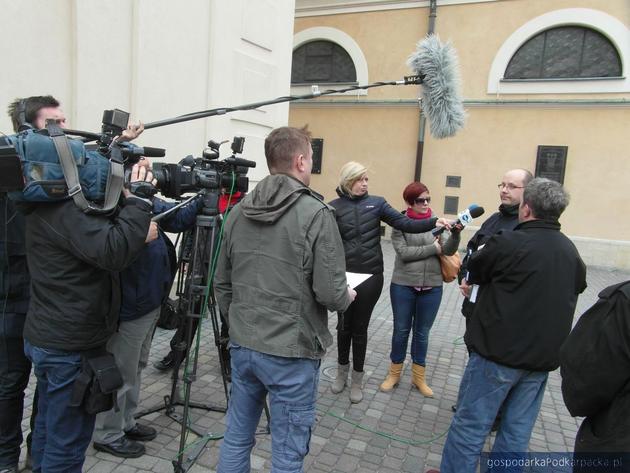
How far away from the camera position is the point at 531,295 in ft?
7.23

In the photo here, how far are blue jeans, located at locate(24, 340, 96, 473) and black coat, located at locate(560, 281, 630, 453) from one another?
206cm

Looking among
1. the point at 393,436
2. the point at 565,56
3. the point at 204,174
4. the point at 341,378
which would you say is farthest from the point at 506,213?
the point at 565,56

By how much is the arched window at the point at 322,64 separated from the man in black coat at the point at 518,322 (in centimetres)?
1016

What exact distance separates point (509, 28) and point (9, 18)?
32.0 ft

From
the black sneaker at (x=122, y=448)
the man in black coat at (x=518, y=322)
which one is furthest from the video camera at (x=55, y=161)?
the man in black coat at (x=518, y=322)

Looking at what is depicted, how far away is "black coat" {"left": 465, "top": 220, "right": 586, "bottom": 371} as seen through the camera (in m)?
2.20

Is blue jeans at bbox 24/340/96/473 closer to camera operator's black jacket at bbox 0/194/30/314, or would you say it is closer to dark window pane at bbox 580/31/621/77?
camera operator's black jacket at bbox 0/194/30/314

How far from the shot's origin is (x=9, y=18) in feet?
12.2

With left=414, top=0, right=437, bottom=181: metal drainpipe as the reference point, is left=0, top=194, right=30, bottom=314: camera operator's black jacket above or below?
below

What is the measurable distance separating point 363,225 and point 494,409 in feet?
5.17

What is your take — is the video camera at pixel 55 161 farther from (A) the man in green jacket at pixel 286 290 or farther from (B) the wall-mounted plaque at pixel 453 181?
(B) the wall-mounted plaque at pixel 453 181

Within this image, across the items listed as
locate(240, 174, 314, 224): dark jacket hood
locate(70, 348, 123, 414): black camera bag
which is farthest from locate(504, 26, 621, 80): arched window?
locate(70, 348, 123, 414): black camera bag

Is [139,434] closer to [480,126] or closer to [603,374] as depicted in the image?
[603,374]

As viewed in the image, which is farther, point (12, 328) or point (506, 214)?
point (506, 214)
